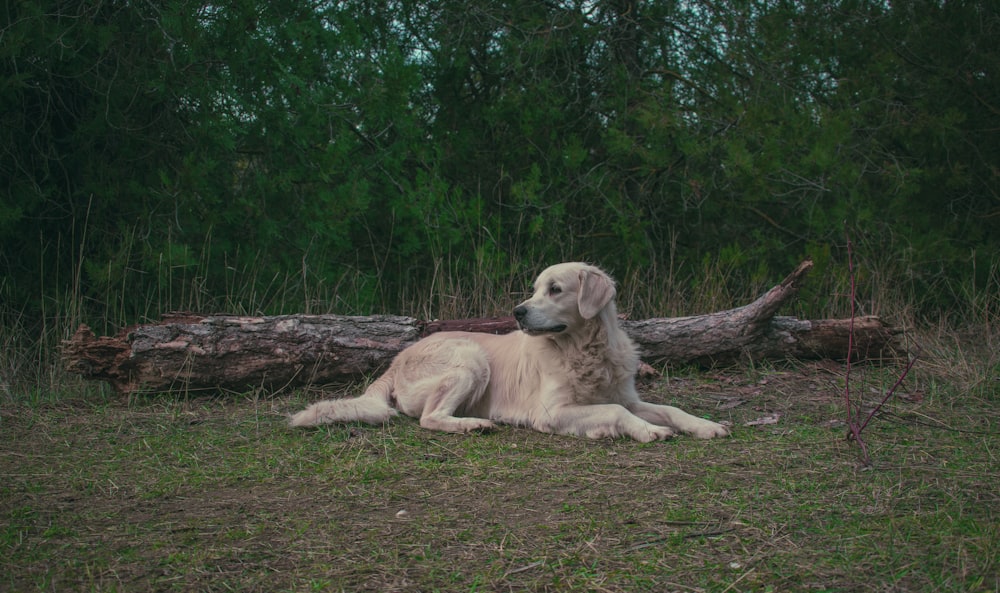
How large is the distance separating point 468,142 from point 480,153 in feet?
0.95

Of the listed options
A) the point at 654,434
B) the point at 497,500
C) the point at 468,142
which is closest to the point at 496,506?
the point at 497,500

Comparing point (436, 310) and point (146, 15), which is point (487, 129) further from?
point (146, 15)

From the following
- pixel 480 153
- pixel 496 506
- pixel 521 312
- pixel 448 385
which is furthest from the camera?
pixel 480 153

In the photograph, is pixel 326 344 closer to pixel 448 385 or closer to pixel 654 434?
pixel 448 385

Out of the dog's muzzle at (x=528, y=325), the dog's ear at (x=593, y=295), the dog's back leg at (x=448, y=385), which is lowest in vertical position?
the dog's back leg at (x=448, y=385)

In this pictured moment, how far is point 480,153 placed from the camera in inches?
A: 414

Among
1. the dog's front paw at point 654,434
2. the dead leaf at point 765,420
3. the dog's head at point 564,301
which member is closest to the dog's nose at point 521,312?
the dog's head at point 564,301

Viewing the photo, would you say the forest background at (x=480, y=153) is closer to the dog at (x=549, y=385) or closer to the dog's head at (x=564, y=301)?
the dog at (x=549, y=385)

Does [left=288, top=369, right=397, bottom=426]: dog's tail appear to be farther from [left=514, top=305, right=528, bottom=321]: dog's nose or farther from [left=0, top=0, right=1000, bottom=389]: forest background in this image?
[left=0, top=0, right=1000, bottom=389]: forest background

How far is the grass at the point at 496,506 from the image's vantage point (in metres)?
2.47

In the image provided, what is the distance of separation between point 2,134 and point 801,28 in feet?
29.2

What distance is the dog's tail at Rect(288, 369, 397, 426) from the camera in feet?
15.1

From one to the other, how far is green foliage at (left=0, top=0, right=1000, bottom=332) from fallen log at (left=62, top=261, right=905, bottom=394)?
1.26m

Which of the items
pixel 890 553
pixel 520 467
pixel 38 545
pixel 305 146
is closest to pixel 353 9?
pixel 305 146
